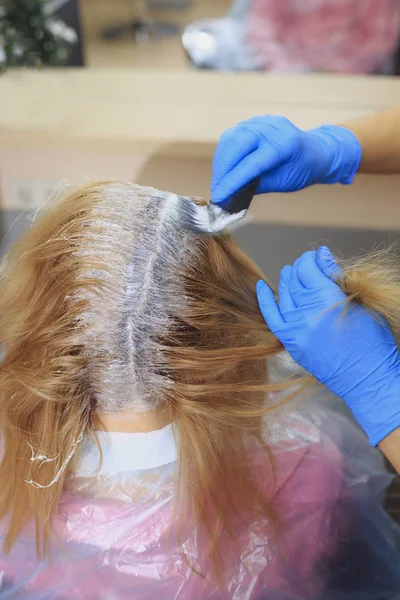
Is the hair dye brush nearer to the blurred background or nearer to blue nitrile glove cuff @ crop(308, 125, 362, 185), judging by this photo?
blue nitrile glove cuff @ crop(308, 125, 362, 185)

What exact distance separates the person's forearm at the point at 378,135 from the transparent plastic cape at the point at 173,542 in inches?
26.7

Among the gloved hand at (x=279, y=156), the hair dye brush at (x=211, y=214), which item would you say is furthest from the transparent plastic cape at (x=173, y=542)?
the gloved hand at (x=279, y=156)

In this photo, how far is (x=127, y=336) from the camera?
2.55 feet

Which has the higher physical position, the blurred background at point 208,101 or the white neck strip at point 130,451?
the blurred background at point 208,101

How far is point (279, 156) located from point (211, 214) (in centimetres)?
27

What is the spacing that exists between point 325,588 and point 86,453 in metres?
0.71

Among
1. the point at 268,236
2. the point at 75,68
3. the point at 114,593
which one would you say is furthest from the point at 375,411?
the point at 75,68

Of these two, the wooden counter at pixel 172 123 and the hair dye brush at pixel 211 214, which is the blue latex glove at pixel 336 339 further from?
the wooden counter at pixel 172 123

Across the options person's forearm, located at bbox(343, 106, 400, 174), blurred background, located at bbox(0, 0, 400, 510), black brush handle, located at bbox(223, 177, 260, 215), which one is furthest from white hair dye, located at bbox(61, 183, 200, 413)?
blurred background, located at bbox(0, 0, 400, 510)

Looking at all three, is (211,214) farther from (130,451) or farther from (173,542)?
(173,542)

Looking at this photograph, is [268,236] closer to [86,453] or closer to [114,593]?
[86,453]

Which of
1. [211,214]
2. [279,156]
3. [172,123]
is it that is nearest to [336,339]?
[211,214]

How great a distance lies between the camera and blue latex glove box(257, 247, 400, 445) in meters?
0.84

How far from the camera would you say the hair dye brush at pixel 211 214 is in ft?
2.65
